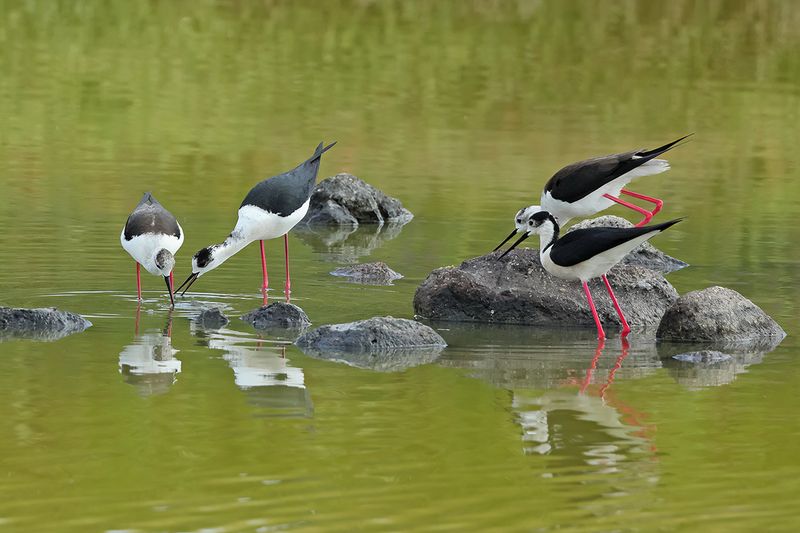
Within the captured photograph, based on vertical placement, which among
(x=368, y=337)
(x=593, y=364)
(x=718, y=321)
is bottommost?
(x=593, y=364)

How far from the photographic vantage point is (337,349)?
11.5 meters

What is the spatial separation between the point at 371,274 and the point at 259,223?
122 cm

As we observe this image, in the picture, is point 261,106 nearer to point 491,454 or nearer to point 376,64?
point 376,64

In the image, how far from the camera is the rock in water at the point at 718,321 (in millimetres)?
12211

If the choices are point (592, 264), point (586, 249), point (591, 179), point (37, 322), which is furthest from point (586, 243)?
point (37, 322)

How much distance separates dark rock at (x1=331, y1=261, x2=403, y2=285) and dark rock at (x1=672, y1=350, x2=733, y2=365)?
12.2 feet

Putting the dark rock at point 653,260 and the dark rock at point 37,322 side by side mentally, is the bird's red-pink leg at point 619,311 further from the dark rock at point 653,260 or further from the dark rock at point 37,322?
the dark rock at point 37,322

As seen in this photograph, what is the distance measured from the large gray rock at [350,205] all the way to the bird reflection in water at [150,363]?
22.3 ft

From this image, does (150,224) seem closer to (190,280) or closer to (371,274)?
(190,280)

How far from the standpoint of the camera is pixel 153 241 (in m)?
13.2

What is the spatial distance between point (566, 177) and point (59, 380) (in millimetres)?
5183

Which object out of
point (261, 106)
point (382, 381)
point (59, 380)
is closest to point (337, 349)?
point (382, 381)

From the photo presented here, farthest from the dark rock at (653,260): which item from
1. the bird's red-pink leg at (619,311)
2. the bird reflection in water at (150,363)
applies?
the bird reflection in water at (150,363)

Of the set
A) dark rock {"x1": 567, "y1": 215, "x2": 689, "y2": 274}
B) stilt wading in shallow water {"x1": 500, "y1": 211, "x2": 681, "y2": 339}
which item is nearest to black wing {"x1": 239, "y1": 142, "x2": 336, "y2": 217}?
stilt wading in shallow water {"x1": 500, "y1": 211, "x2": 681, "y2": 339}
